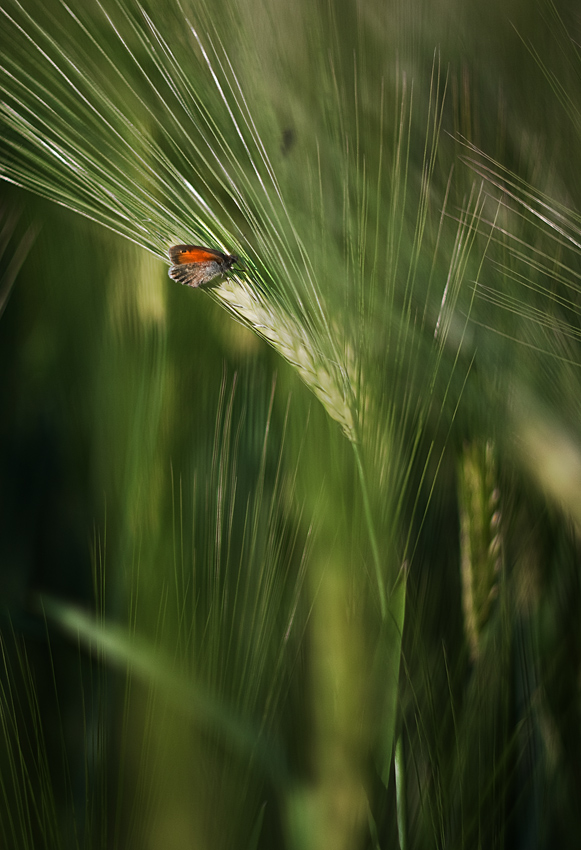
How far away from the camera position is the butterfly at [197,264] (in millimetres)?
378

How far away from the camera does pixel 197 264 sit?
0.39 meters

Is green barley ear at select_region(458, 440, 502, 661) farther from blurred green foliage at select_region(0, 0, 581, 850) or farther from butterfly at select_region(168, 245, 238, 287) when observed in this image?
butterfly at select_region(168, 245, 238, 287)

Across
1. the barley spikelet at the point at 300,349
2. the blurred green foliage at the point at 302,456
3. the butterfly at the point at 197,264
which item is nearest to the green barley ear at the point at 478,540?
the blurred green foliage at the point at 302,456

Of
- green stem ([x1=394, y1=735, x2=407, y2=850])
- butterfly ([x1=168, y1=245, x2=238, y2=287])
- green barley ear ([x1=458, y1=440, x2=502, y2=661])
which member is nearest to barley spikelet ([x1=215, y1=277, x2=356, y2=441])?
butterfly ([x1=168, y1=245, x2=238, y2=287])

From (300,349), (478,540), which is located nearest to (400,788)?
(478,540)

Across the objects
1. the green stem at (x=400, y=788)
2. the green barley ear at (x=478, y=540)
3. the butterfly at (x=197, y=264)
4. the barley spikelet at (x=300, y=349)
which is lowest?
the green stem at (x=400, y=788)

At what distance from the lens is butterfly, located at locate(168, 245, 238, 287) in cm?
38

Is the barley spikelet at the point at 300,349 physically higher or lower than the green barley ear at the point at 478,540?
higher

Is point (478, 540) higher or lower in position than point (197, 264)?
lower

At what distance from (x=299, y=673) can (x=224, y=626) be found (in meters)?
0.10

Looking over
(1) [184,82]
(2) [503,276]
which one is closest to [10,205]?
(1) [184,82]

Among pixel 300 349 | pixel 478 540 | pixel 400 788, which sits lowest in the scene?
pixel 400 788

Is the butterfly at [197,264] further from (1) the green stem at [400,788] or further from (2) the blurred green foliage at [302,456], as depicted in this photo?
(1) the green stem at [400,788]

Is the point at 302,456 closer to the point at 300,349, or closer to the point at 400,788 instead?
the point at 300,349
